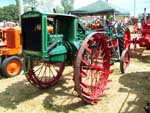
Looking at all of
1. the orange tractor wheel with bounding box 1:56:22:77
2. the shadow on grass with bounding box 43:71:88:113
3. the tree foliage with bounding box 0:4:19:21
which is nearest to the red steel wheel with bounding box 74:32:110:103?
the shadow on grass with bounding box 43:71:88:113

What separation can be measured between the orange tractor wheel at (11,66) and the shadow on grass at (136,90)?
9.55 ft

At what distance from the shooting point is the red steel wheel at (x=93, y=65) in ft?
14.6

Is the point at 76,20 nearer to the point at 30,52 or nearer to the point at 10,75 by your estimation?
the point at 30,52

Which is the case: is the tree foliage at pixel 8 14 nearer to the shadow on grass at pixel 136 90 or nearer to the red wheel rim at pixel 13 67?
the red wheel rim at pixel 13 67

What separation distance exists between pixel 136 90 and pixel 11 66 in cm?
348

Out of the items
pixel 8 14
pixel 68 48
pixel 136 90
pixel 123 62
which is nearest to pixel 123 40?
pixel 123 62

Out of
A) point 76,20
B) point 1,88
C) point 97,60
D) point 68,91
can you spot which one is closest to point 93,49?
point 97,60

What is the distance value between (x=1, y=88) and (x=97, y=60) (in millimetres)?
2437

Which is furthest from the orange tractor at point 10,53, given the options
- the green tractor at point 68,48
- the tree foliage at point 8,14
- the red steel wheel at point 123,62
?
the tree foliage at point 8,14

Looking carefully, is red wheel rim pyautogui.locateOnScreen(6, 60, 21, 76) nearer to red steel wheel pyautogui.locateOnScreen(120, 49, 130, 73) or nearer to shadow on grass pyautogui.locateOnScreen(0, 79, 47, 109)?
shadow on grass pyautogui.locateOnScreen(0, 79, 47, 109)

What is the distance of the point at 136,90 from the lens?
226 inches

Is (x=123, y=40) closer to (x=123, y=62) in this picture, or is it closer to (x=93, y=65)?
(x=123, y=62)

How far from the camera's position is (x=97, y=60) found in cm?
552

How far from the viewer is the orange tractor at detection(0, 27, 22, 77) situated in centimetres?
702
